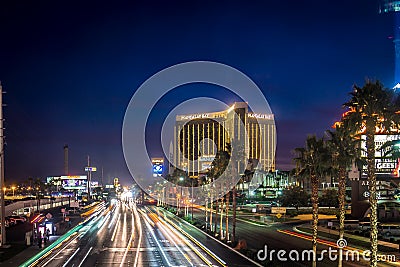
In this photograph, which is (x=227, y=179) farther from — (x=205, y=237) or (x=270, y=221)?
(x=270, y=221)

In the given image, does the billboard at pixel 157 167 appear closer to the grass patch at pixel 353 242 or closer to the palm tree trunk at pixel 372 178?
the grass patch at pixel 353 242

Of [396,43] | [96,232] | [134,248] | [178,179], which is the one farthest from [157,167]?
[134,248]

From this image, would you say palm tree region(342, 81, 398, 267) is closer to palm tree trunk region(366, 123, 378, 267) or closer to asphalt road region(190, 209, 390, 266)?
palm tree trunk region(366, 123, 378, 267)

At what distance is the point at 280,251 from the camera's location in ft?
140

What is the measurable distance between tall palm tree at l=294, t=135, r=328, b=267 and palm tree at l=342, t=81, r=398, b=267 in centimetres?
713

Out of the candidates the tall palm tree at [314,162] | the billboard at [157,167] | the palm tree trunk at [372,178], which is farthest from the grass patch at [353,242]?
the billboard at [157,167]

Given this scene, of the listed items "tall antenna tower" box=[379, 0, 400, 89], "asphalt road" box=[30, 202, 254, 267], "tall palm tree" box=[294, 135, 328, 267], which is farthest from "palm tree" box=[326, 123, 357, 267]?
"tall antenna tower" box=[379, 0, 400, 89]

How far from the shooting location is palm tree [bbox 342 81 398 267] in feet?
85.6

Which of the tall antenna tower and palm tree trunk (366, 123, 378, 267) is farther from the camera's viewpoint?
the tall antenna tower

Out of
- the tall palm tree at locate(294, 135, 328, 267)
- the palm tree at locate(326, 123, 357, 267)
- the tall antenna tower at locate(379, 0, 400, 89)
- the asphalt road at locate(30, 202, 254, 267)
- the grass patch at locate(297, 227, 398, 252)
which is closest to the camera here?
the palm tree at locate(326, 123, 357, 267)

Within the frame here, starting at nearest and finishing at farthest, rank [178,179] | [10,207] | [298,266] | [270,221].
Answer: [298,266], [270,221], [10,207], [178,179]

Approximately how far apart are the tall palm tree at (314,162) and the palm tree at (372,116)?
713 cm

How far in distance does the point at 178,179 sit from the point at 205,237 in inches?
2761

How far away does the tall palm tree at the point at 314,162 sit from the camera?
34531mm
